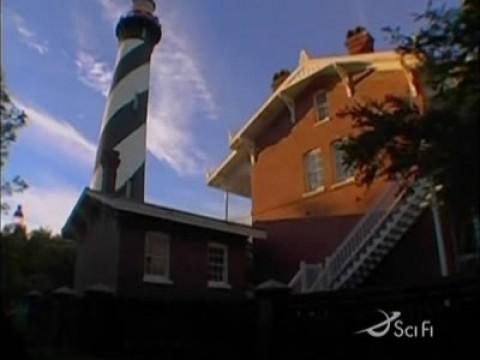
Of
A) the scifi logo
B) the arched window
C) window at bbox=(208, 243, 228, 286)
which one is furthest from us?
the arched window

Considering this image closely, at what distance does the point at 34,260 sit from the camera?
5121 millimetres

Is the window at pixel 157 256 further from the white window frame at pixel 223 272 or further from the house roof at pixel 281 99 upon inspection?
the house roof at pixel 281 99

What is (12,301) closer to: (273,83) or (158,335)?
(158,335)

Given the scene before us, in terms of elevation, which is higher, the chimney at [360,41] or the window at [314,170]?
the chimney at [360,41]

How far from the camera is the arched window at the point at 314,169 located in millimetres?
20141

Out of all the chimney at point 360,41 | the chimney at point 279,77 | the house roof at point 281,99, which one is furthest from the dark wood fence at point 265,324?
the chimney at point 279,77

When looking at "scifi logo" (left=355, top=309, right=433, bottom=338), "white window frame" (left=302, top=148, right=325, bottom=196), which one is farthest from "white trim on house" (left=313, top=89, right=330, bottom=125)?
"scifi logo" (left=355, top=309, right=433, bottom=338)

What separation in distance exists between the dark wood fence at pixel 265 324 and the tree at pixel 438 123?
4.28 ft

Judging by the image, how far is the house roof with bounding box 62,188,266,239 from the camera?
15.8 metres

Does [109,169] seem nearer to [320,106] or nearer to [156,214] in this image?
[156,214]

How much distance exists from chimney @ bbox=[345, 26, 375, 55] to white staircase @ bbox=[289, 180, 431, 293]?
19.5 feet

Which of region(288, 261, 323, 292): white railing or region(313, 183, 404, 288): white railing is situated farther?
region(288, 261, 323, 292): white railing

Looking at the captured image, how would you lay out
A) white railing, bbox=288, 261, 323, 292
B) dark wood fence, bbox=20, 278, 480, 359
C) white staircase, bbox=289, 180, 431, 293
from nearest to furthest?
dark wood fence, bbox=20, 278, 480, 359 < white staircase, bbox=289, 180, 431, 293 < white railing, bbox=288, 261, 323, 292

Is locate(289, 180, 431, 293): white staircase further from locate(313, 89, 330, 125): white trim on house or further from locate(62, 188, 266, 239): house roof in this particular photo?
locate(313, 89, 330, 125): white trim on house
